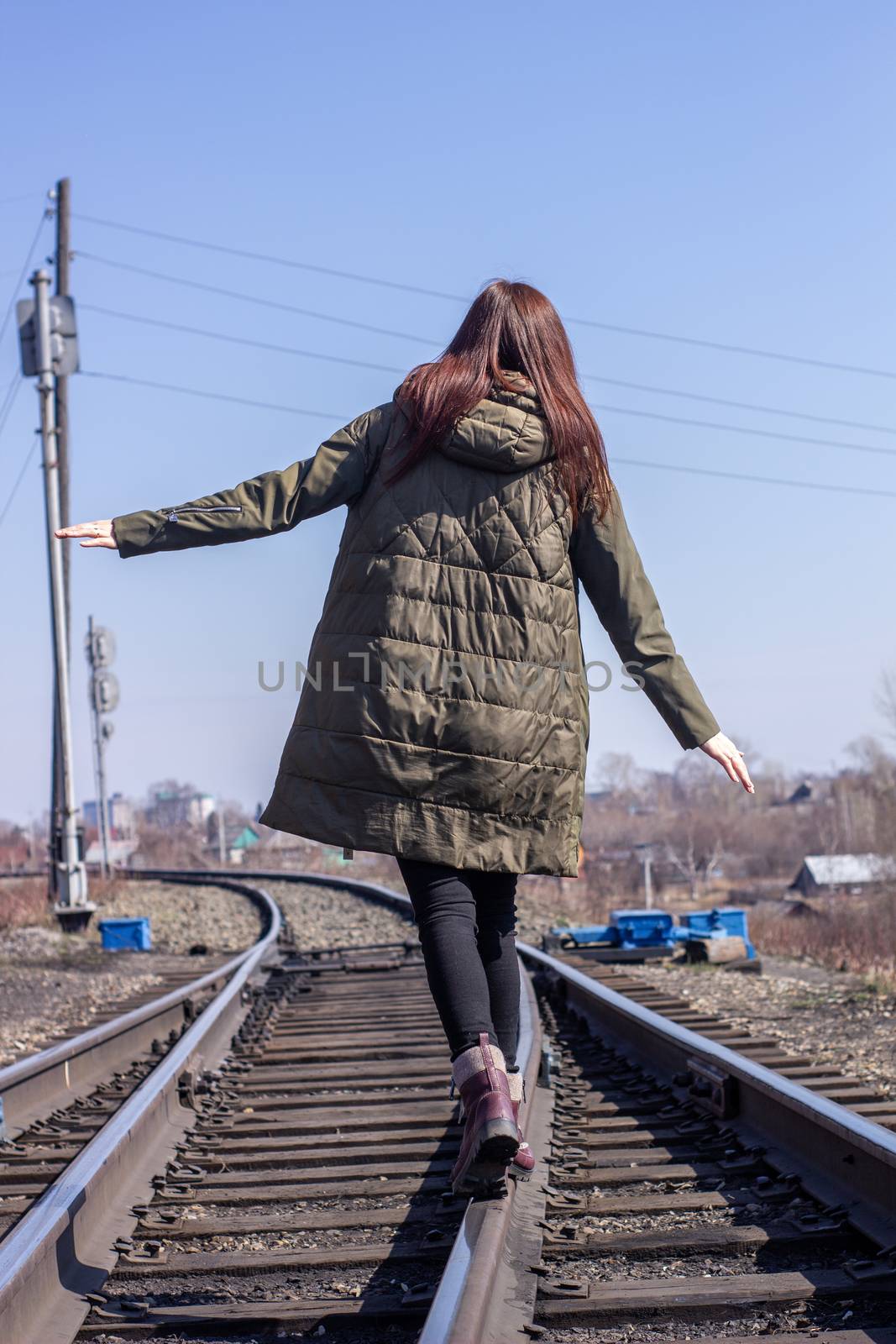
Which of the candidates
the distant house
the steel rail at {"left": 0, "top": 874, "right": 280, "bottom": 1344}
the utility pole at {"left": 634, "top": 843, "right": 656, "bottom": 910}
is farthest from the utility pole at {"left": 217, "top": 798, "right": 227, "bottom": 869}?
the steel rail at {"left": 0, "top": 874, "right": 280, "bottom": 1344}

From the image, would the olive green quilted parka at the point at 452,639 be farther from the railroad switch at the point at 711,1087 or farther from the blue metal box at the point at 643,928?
the blue metal box at the point at 643,928

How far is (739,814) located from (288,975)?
10036 centimetres

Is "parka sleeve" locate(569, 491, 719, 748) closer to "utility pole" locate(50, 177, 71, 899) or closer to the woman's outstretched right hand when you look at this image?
the woman's outstretched right hand

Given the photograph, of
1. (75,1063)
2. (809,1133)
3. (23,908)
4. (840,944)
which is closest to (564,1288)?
(809,1133)

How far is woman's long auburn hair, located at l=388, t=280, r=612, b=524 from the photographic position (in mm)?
2965

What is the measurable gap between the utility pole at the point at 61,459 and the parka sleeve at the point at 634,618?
555 inches

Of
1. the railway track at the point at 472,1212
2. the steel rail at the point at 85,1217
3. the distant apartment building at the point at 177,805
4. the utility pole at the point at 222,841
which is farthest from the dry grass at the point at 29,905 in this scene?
the distant apartment building at the point at 177,805

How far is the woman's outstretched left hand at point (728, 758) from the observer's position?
3002mm

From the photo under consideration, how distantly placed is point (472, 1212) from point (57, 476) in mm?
14752

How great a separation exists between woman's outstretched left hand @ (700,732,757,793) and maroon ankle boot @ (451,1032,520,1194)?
0.78m

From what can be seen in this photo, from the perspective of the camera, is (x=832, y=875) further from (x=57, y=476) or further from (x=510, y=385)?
(x=510, y=385)

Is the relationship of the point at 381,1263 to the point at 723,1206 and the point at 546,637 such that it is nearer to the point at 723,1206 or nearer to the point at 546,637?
the point at 723,1206

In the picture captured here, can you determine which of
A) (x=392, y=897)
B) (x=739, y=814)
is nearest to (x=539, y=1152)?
(x=392, y=897)

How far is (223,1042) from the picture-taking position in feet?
20.2
